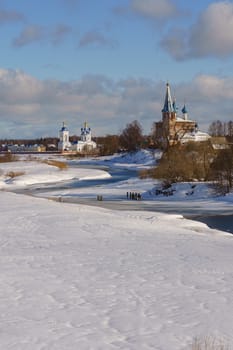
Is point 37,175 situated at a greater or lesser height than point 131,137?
lesser

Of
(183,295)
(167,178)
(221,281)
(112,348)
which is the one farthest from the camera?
(167,178)

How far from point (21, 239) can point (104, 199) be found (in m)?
22.6

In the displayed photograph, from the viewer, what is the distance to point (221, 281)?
11844 mm

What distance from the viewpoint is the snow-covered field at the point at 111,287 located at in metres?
8.07

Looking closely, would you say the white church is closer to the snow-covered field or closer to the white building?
the white building

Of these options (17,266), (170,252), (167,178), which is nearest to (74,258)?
(17,266)

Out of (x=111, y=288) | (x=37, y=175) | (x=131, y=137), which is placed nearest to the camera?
(x=111, y=288)

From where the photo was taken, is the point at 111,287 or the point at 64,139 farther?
the point at 64,139

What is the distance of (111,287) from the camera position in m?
11.1

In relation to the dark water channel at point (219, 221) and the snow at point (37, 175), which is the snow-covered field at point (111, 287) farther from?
the snow at point (37, 175)

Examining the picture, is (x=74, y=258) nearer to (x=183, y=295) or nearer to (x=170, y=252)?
(x=170, y=252)

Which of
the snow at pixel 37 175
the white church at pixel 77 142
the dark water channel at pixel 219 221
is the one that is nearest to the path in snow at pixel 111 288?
the dark water channel at pixel 219 221

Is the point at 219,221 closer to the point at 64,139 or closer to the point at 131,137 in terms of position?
the point at 131,137

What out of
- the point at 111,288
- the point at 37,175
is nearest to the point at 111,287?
the point at 111,288
